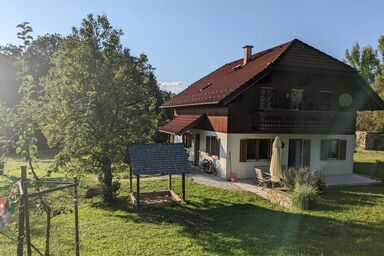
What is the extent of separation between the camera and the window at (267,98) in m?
17.7

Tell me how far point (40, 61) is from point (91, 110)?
38939 millimetres

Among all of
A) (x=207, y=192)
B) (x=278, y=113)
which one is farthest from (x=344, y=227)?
(x=278, y=113)

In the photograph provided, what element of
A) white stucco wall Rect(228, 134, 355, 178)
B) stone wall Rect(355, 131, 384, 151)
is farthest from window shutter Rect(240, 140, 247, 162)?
stone wall Rect(355, 131, 384, 151)

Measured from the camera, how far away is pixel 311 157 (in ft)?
60.9

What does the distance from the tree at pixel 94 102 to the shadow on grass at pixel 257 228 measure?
2.21 meters

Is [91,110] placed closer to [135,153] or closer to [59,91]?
[59,91]

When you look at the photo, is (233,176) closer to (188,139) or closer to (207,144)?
(207,144)

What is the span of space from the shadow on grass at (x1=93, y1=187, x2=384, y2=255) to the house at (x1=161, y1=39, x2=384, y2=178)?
18.2ft

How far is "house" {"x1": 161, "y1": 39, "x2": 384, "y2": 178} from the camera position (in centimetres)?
1686

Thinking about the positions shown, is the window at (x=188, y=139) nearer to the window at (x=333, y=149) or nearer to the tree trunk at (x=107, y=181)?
the window at (x=333, y=149)

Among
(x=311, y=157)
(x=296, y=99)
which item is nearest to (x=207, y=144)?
(x=296, y=99)

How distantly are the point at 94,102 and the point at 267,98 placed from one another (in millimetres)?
10457

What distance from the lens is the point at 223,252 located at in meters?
7.37

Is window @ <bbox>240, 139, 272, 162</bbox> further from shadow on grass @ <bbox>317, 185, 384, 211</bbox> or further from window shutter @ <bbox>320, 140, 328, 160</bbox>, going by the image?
shadow on grass @ <bbox>317, 185, 384, 211</bbox>
